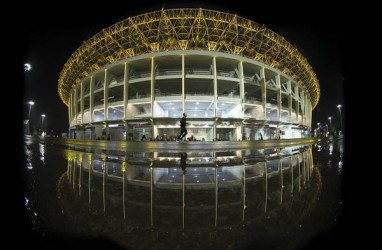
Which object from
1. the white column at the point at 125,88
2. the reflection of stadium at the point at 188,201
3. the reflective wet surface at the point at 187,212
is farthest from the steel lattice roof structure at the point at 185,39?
the reflective wet surface at the point at 187,212

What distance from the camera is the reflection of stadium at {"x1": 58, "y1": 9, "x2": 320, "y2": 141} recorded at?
27891 mm

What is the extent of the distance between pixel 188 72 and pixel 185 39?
218 inches

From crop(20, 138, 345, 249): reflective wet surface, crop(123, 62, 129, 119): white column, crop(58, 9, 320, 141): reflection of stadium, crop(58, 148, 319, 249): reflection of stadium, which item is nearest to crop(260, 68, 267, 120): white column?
crop(58, 9, 320, 141): reflection of stadium

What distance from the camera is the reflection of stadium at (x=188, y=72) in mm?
27891

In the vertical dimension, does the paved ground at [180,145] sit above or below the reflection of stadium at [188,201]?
below

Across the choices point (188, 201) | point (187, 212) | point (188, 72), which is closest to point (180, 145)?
point (188, 201)

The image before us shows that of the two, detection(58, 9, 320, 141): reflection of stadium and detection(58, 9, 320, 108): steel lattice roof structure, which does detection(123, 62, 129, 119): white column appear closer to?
detection(58, 9, 320, 141): reflection of stadium

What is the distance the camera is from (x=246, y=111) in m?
34.5

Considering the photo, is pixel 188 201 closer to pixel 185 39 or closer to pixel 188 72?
pixel 188 72

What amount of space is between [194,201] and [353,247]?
1.73 meters

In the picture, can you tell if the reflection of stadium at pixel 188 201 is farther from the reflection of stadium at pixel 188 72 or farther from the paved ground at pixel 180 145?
the reflection of stadium at pixel 188 72

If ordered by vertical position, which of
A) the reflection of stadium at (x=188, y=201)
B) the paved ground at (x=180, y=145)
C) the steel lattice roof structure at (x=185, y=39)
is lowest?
the paved ground at (x=180, y=145)

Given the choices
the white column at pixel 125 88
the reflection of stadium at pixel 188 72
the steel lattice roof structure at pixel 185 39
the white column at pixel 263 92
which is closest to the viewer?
the steel lattice roof structure at pixel 185 39

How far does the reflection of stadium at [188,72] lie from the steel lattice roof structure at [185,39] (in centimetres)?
14
